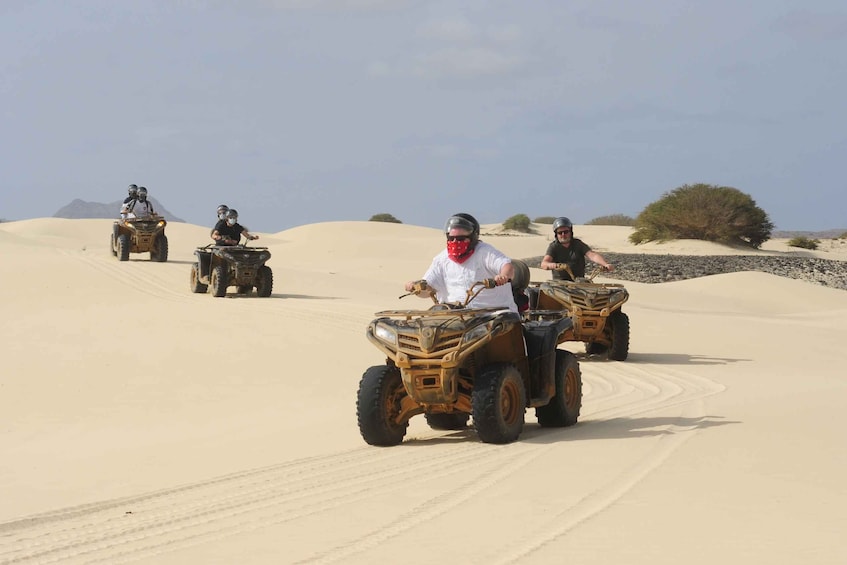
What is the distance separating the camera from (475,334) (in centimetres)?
797

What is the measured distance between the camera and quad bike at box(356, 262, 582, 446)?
798 centimetres

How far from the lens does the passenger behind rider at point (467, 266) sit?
8742 millimetres

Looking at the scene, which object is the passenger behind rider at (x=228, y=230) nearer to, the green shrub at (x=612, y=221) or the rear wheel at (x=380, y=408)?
the rear wheel at (x=380, y=408)

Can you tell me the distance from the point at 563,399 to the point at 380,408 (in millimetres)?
1621

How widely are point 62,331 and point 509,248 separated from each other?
111ft

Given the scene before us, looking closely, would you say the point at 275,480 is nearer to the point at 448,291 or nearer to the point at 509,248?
the point at 448,291

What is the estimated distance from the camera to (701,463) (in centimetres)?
705

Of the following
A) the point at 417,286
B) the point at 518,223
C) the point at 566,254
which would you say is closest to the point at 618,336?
the point at 566,254

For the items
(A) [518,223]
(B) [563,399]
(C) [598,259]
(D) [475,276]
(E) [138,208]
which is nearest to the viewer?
(D) [475,276]

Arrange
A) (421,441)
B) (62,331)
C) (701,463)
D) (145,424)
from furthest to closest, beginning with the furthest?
(62,331), (145,424), (421,441), (701,463)

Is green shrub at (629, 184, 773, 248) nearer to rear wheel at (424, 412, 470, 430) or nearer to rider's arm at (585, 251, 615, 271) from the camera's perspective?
rider's arm at (585, 251, 615, 271)

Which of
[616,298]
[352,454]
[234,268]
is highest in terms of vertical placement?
[234,268]

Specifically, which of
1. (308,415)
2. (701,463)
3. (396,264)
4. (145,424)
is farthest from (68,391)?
(396,264)

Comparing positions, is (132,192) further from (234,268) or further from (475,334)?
(475,334)
